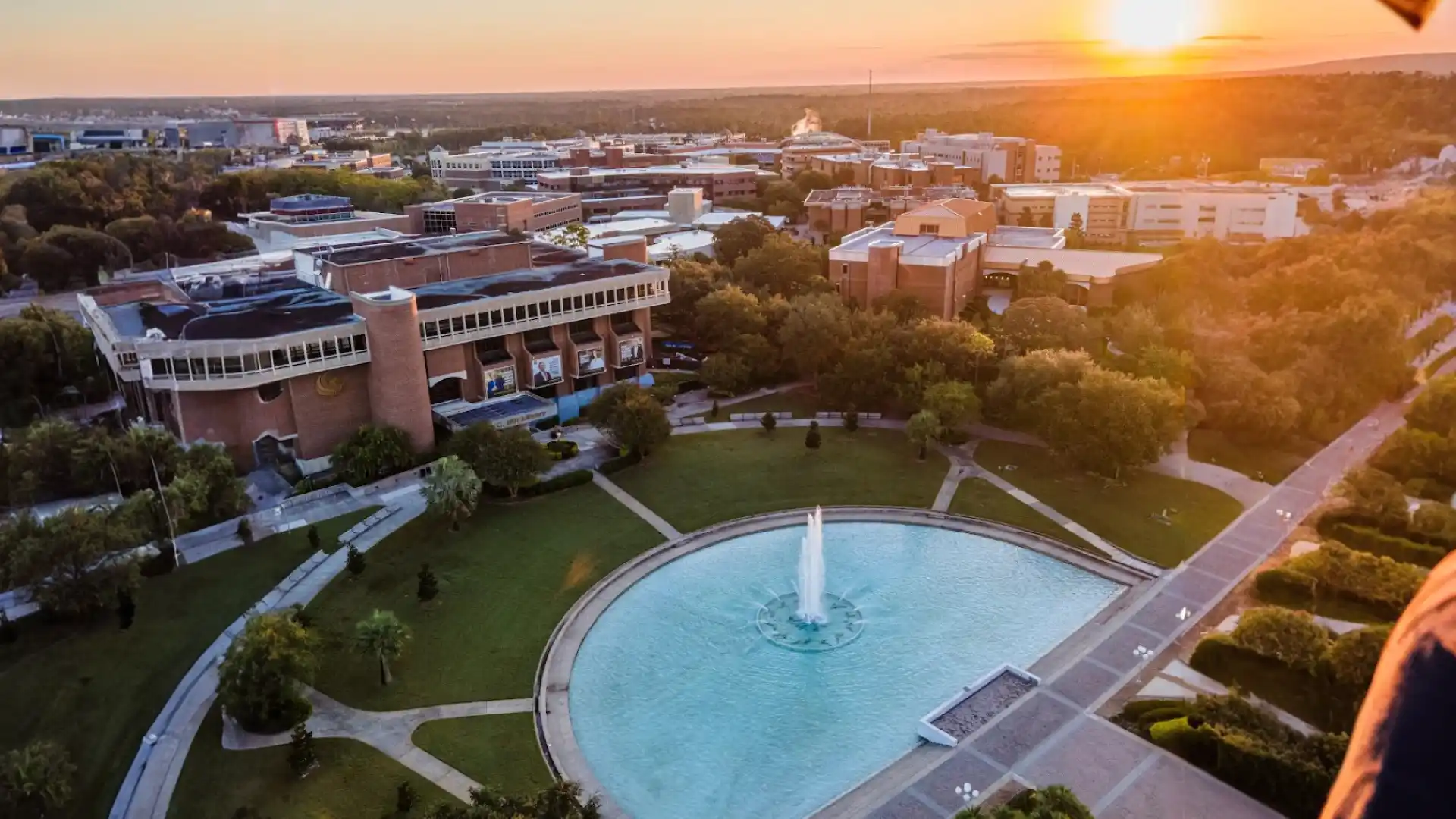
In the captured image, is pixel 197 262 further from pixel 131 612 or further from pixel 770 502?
pixel 770 502

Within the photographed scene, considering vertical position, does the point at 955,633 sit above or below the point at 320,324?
below

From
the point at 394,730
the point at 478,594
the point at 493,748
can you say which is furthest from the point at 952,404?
the point at 394,730

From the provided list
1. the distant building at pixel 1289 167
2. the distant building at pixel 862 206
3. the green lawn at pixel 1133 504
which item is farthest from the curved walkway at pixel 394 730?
the distant building at pixel 1289 167

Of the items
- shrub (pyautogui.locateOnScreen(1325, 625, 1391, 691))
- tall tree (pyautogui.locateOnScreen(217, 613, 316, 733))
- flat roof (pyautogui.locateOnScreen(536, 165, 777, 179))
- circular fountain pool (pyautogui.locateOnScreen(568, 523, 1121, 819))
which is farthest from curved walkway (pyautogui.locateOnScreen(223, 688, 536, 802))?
flat roof (pyautogui.locateOnScreen(536, 165, 777, 179))

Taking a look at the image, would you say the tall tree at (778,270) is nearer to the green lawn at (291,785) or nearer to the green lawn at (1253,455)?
the green lawn at (1253,455)

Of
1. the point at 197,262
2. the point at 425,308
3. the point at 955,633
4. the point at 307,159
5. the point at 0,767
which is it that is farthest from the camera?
the point at 307,159

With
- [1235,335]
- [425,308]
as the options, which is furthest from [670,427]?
[1235,335]

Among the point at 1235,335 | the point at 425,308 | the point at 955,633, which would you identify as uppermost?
the point at 425,308
